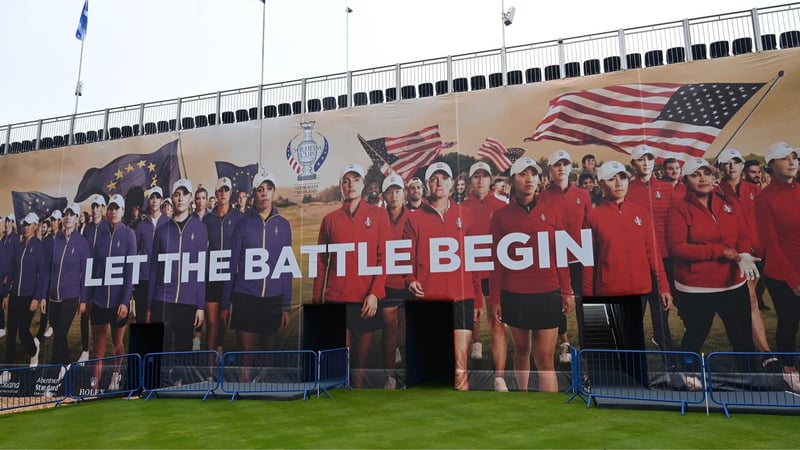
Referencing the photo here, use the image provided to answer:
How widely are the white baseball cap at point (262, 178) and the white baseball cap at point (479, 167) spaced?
5.94m

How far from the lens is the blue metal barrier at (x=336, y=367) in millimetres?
15086

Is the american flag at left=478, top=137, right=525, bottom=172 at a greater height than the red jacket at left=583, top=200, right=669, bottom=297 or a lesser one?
greater

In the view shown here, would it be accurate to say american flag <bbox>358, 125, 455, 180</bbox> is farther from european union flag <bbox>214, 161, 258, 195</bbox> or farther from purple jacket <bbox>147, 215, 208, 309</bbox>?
purple jacket <bbox>147, 215, 208, 309</bbox>

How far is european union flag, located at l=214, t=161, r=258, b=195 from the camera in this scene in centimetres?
1766

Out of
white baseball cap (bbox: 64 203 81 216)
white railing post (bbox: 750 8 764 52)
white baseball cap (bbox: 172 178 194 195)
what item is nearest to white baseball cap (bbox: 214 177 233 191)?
white baseball cap (bbox: 172 178 194 195)

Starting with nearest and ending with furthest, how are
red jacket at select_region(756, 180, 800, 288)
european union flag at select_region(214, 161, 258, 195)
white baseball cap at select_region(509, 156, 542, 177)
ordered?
red jacket at select_region(756, 180, 800, 288)
white baseball cap at select_region(509, 156, 542, 177)
european union flag at select_region(214, 161, 258, 195)

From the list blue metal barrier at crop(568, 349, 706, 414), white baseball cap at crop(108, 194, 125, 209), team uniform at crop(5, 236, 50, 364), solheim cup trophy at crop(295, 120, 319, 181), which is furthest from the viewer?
team uniform at crop(5, 236, 50, 364)

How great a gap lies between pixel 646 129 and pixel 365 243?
25.0 feet

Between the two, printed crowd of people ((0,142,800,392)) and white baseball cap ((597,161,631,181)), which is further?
white baseball cap ((597,161,631,181))

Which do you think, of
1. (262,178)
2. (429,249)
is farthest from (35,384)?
(429,249)

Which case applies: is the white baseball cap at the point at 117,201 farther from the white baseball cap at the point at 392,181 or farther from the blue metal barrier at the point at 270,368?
the white baseball cap at the point at 392,181

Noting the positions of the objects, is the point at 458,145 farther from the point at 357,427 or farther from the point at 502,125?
the point at 357,427

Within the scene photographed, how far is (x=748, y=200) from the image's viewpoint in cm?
1330

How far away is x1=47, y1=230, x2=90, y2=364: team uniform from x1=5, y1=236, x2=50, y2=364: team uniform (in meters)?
0.44
